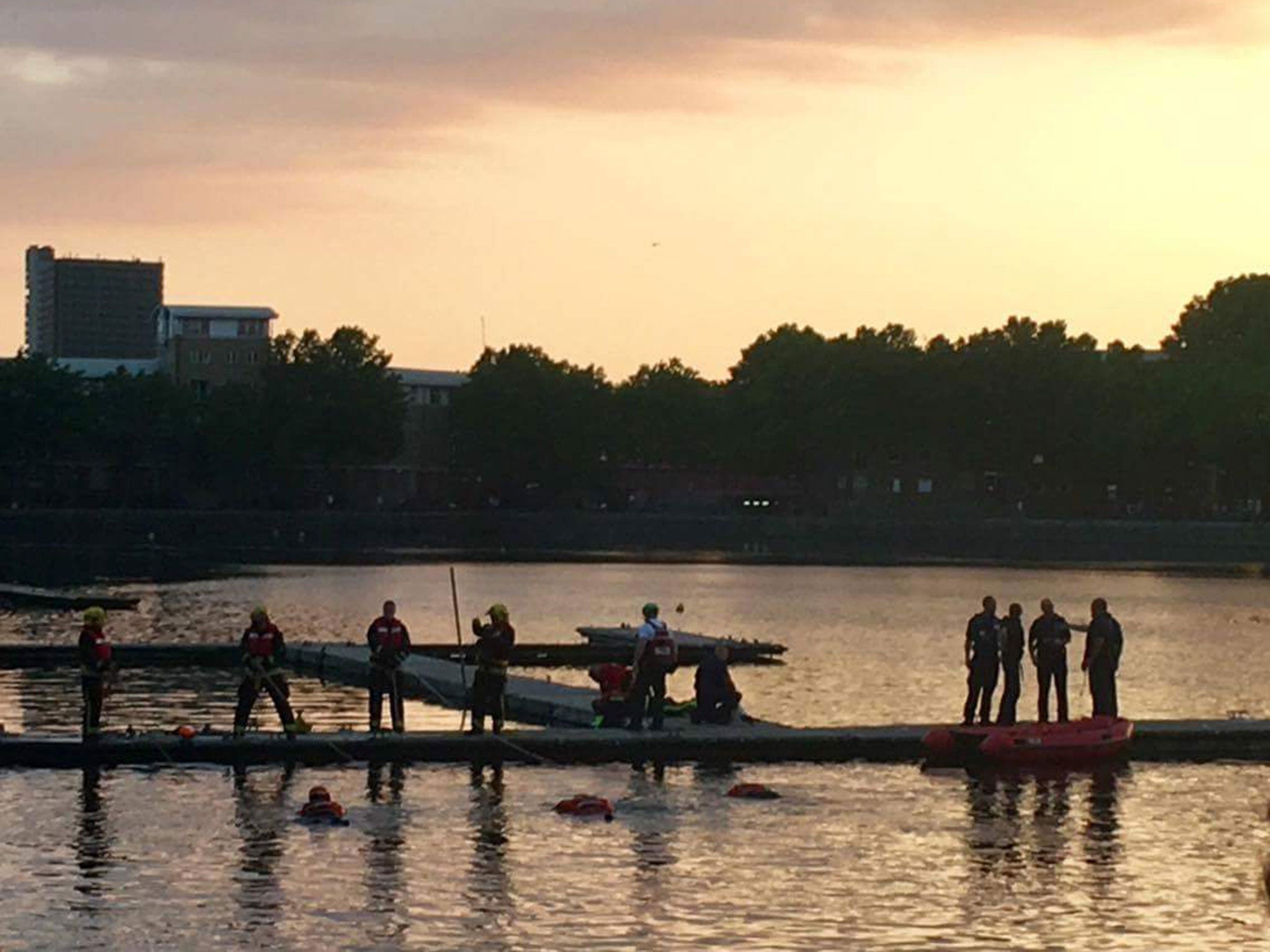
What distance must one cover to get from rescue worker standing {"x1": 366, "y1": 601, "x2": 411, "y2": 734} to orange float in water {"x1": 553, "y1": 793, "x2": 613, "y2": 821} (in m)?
6.68

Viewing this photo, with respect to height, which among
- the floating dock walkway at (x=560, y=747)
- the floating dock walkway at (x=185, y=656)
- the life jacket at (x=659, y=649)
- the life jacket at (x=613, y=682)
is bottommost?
the floating dock walkway at (x=560, y=747)

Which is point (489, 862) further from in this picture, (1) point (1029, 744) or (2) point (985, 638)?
(2) point (985, 638)

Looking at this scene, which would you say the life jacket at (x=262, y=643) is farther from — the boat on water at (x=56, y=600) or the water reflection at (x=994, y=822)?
the boat on water at (x=56, y=600)

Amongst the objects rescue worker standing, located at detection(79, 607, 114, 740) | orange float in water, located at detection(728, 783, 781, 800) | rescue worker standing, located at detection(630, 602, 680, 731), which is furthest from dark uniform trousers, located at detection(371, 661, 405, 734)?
orange float in water, located at detection(728, 783, 781, 800)

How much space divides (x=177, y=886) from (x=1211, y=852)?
12.8 metres

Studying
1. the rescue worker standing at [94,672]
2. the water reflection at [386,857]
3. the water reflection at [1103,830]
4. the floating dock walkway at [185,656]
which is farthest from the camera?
the floating dock walkway at [185,656]

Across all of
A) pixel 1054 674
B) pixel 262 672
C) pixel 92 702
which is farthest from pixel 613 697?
pixel 92 702

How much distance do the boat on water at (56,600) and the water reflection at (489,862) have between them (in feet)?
195

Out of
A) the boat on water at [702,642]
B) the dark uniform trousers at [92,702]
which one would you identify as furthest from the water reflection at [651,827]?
the boat on water at [702,642]

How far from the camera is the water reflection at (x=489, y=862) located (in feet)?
83.8

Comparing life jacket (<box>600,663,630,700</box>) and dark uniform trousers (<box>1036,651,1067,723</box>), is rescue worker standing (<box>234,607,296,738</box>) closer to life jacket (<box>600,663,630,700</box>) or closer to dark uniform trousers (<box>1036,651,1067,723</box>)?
life jacket (<box>600,663,630,700</box>)

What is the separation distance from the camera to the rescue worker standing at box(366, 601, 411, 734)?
39500 mm

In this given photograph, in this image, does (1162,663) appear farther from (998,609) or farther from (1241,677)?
(998,609)

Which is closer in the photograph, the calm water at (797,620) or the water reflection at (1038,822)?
the water reflection at (1038,822)
